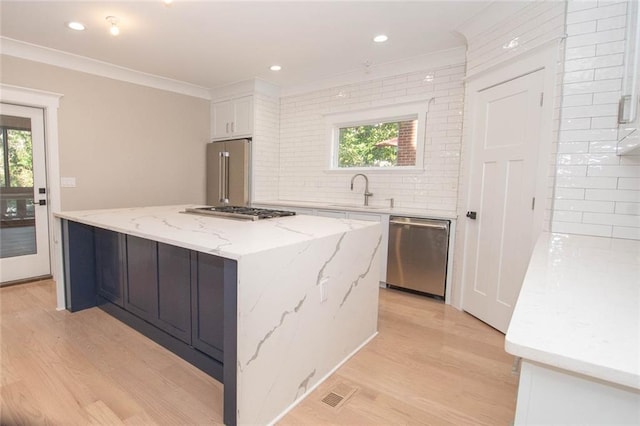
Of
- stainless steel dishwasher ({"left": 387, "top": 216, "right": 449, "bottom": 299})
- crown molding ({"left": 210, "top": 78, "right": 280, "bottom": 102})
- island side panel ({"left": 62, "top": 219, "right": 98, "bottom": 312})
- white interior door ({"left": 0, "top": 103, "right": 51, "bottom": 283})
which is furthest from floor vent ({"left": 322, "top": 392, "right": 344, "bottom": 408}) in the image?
crown molding ({"left": 210, "top": 78, "right": 280, "bottom": 102})

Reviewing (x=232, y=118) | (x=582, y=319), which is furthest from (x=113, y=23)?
(x=582, y=319)

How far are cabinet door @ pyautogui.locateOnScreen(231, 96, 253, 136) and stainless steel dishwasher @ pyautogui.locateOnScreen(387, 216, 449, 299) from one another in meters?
2.60

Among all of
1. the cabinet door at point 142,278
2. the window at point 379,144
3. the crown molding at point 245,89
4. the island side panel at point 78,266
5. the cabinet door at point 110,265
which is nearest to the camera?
the cabinet door at point 142,278

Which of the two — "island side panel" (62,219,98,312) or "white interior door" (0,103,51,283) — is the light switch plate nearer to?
"white interior door" (0,103,51,283)

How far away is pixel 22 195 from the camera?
12.0 ft

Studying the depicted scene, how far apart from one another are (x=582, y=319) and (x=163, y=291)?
2269 millimetres

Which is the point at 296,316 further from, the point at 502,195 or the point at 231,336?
the point at 502,195

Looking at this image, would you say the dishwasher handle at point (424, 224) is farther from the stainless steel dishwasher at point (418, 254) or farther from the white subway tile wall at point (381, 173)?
the white subway tile wall at point (381, 173)

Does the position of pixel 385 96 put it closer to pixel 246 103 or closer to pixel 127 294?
pixel 246 103

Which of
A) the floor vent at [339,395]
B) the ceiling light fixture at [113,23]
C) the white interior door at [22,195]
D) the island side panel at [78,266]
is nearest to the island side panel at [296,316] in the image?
the floor vent at [339,395]

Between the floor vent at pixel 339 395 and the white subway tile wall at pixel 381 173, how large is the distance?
241cm

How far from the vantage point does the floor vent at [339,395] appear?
5.78 ft

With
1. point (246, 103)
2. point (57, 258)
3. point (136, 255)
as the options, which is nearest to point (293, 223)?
point (136, 255)

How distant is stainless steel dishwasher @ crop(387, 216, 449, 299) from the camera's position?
3.28 metres
